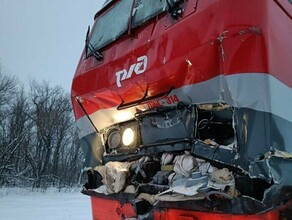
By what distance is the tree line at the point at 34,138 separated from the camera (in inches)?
1014

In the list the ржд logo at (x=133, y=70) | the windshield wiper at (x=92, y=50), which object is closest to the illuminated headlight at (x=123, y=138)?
the ржд logo at (x=133, y=70)

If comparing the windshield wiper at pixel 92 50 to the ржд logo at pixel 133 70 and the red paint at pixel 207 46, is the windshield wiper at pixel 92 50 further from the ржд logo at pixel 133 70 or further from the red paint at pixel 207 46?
the ржд logo at pixel 133 70

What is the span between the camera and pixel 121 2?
3412 mm

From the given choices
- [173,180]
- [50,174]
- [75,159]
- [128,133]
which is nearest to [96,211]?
[128,133]

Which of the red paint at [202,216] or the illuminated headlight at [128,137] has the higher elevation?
the illuminated headlight at [128,137]

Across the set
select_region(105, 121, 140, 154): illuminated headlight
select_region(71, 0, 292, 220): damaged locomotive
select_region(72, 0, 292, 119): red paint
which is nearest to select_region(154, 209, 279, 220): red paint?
select_region(71, 0, 292, 220): damaged locomotive

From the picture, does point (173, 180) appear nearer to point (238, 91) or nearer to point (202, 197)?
point (202, 197)

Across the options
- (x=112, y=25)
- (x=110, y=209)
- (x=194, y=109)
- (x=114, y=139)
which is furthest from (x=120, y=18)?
(x=110, y=209)

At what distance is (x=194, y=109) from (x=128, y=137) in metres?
0.82

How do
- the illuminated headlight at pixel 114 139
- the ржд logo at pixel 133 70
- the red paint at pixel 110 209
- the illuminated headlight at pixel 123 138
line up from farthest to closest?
1. the illuminated headlight at pixel 114 139
2. the illuminated headlight at pixel 123 138
3. the red paint at pixel 110 209
4. the ржд logo at pixel 133 70

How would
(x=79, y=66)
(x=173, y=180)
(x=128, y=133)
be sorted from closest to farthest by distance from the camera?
1. (x=173, y=180)
2. (x=128, y=133)
3. (x=79, y=66)

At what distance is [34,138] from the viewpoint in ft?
98.1

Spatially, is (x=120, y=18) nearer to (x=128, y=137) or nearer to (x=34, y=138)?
(x=128, y=137)

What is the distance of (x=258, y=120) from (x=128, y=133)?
1.31 metres
